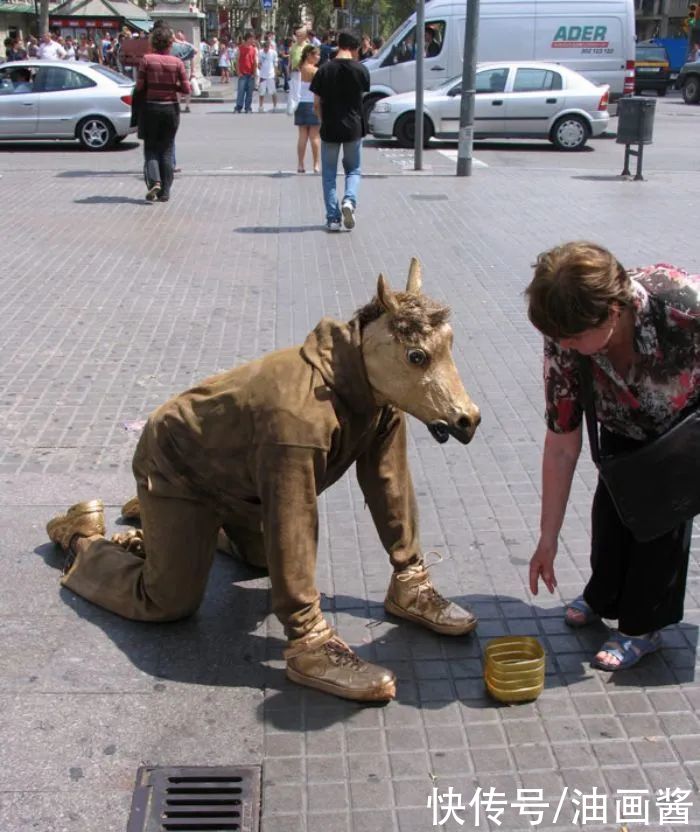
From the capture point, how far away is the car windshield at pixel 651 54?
35.2 meters

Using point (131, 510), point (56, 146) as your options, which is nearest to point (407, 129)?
point (56, 146)

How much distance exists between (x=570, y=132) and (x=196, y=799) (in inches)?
685

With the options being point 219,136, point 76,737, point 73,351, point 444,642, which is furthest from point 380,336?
point 219,136

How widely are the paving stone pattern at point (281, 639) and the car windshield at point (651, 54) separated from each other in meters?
30.3

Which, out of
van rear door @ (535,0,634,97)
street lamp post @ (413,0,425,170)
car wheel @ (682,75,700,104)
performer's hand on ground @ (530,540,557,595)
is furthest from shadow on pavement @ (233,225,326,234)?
car wheel @ (682,75,700,104)

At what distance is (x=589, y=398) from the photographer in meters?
3.17

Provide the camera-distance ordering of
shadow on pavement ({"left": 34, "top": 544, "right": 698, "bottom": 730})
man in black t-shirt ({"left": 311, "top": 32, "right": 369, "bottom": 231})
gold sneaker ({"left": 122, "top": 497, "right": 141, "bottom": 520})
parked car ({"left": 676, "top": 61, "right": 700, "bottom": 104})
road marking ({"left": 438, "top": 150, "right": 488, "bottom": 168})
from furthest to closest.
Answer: parked car ({"left": 676, "top": 61, "right": 700, "bottom": 104}) < road marking ({"left": 438, "top": 150, "right": 488, "bottom": 168}) < man in black t-shirt ({"left": 311, "top": 32, "right": 369, "bottom": 231}) < gold sneaker ({"left": 122, "top": 497, "right": 141, "bottom": 520}) < shadow on pavement ({"left": 34, "top": 544, "right": 698, "bottom": 730})

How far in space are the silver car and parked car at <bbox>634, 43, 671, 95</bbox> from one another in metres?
22.8

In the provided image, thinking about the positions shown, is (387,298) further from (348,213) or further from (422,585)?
(348,213)

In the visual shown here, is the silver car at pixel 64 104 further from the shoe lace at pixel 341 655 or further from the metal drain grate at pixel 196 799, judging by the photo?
the metal drain grate at pixel 196 799

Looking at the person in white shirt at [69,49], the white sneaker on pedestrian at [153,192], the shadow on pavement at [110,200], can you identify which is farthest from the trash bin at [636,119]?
the person in white shirt at [69,49]

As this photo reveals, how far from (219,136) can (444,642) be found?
18.3 meters

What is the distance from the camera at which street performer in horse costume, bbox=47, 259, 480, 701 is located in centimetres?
310

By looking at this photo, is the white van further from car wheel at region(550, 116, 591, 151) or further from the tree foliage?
the tree foliage
